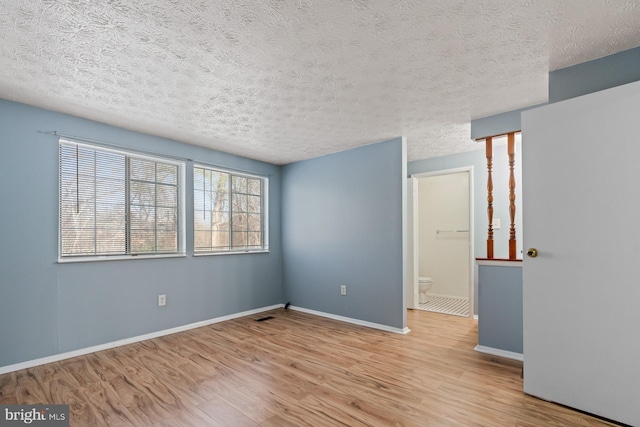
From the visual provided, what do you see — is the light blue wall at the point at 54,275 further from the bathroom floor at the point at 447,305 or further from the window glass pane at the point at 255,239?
the bathroom floor at the point at 447,305

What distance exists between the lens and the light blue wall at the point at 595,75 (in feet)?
6.25

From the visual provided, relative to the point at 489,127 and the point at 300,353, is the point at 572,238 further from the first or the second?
the point at 300,353

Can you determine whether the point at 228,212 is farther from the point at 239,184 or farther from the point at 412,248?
the point at 412,248

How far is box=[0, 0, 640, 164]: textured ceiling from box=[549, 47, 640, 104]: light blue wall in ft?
0.23

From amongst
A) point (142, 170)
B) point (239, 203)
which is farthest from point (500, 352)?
point (142, 170)

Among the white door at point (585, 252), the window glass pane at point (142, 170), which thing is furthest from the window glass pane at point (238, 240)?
the white door at point (585, 252)

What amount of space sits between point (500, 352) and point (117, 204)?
4009 millimetres

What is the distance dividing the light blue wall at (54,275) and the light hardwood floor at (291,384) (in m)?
0.22

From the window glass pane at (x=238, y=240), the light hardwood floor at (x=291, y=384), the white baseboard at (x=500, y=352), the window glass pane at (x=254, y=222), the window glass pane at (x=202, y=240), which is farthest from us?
the window glass pane at (x=254, y=222)

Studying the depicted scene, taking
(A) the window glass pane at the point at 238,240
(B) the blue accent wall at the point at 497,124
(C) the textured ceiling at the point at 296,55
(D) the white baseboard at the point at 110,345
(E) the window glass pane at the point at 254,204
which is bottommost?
(D) the white baseboard at the point at 110,345

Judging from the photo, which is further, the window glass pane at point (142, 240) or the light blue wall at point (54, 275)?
the window glass pane at point (142, 240)

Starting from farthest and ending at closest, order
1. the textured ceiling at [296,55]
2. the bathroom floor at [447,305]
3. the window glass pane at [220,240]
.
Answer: the bathroom floor at [447,305], the window glass pane at [220,240], the textured ceiling at [296,55]

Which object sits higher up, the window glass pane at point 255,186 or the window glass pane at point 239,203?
the window glass pane at point 255,186

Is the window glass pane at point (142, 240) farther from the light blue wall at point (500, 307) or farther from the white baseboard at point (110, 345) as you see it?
the light blue wall at point (500, 307)
